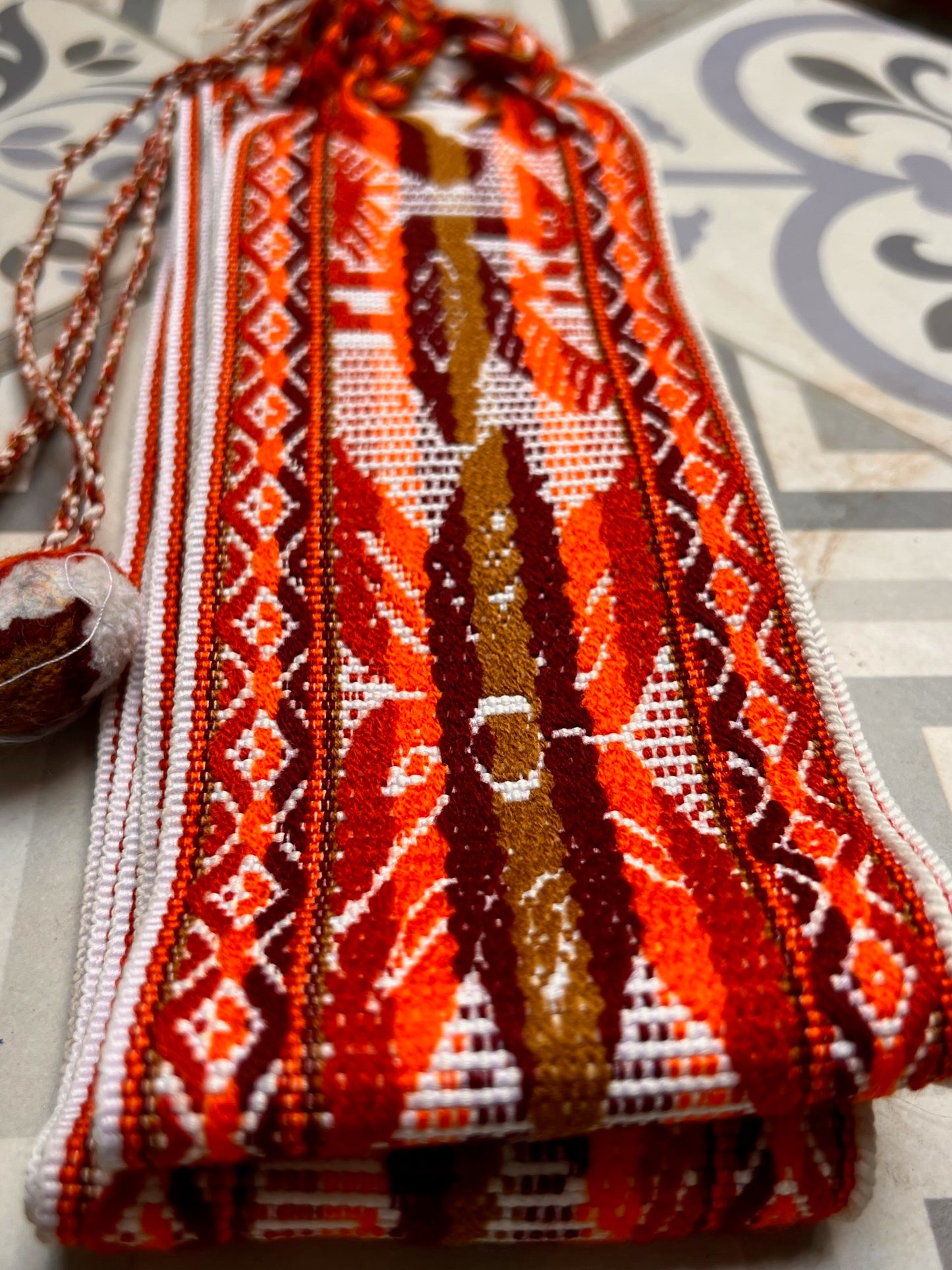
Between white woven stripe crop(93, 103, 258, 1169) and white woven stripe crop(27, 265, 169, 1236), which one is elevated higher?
white woven stripe crop(93, 103, 258, 1169)

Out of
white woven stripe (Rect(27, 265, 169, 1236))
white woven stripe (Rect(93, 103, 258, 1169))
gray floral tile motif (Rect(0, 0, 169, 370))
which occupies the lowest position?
white woven stripe (Rect(27, 265, 169, 1236))

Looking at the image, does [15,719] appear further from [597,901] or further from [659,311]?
[659,311]

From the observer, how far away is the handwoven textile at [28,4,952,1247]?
0.38 meters

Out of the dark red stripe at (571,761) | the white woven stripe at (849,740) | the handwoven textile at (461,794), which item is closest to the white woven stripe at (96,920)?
the handwoven textile at (461,794)

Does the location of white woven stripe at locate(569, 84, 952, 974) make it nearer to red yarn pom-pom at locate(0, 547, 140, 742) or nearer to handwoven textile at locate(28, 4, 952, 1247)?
handwoven textile at locate(28, 4, 952, 1247)

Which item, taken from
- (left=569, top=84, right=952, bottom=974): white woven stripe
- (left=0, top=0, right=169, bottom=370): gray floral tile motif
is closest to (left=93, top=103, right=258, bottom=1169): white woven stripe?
(left=0, top=0, right=169, bottom=370): gray floral tile motif

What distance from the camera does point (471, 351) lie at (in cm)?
63

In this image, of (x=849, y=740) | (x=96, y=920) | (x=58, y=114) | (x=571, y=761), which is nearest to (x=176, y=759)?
(x=96, y=920)

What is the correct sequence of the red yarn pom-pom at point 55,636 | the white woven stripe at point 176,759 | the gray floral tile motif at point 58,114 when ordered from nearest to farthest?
the white woven stripe at point 176,759 → the red yarn pom-pom at point 55,636 → the gray floral tile motif at point 58,114

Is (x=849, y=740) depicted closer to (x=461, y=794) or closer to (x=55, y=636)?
(x=461, y=794)

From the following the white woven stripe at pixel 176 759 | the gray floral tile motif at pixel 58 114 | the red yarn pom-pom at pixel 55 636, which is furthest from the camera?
the gray floral tile motif at pixel 58 114

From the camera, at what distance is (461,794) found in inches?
18.3

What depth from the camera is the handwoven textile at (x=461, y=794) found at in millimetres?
381

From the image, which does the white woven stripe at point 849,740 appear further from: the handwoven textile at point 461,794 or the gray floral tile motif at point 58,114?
the gray floral tile motif at point 58,114
